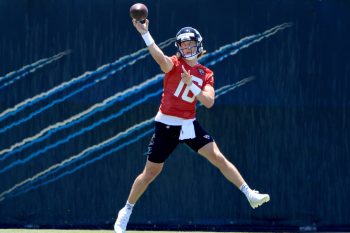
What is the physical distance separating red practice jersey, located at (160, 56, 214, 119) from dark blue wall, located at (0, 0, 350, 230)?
1257mm

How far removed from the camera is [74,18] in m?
9.16

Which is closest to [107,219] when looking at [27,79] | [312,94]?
[27,79]

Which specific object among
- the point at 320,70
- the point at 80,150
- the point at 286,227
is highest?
the point at 320,70

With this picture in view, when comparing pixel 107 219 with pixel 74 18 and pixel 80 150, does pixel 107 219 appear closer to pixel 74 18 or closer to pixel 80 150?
pixel 80 150

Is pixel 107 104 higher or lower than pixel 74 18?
lower

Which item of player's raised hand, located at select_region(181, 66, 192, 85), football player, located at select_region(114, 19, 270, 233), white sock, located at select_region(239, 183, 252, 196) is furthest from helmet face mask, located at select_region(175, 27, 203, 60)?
white sock, located at select_region(239, 183, 252, 196)

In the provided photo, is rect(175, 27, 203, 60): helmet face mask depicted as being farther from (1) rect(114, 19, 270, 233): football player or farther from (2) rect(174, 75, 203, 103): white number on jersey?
(2) rect(174, 75, 203, 103): white number on jersey

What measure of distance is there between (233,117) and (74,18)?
1961mm

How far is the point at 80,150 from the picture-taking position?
30.1ft

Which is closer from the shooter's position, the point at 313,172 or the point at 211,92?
the point at 211,92

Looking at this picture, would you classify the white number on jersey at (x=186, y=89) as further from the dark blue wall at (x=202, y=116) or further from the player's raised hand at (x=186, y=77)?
the dark blue wall at (x=202, y=116)

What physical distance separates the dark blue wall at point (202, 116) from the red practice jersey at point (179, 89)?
49.5 inches

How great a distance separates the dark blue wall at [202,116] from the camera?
913cm

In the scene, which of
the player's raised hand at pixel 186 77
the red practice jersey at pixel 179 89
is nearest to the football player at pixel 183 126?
the red practice jersey at pixel 179 89
